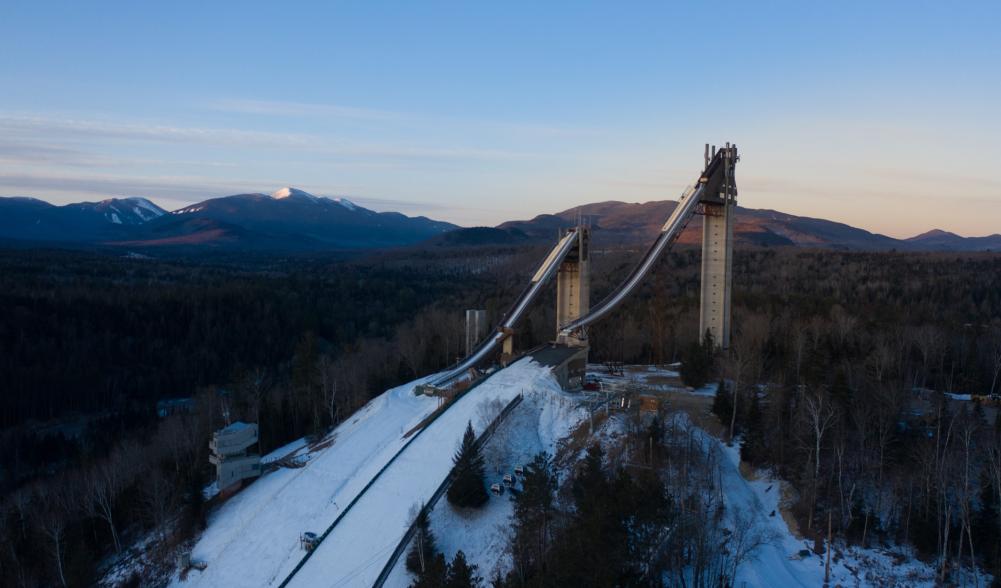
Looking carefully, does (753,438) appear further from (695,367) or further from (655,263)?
(655,263)

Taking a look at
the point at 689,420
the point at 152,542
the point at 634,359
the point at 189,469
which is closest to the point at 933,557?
the point at 689,420

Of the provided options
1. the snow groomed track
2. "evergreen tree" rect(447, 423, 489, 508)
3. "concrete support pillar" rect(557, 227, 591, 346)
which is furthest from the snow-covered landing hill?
"concrete support pillar" rect(557, 227, 591, 346)

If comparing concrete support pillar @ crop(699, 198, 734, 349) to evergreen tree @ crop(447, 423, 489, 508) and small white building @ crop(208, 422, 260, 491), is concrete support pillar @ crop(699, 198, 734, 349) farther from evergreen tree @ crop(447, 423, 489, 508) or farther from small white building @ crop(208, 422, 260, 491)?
small white building @ crop(208, 422, 260, 491)

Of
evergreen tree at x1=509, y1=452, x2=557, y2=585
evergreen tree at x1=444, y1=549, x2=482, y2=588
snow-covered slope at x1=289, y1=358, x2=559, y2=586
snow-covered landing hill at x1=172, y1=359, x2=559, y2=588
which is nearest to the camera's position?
evergreen tree at x1=444, y1=549, x2=482, y2=588

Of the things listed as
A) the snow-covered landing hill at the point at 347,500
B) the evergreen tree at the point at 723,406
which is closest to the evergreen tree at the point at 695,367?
the evergreen tree at the point at 723,406

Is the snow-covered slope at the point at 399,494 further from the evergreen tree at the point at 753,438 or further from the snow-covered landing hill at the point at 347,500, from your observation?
the evergreen tree at the point at 753,438

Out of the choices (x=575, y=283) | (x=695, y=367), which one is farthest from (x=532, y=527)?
(x=575, y=283)

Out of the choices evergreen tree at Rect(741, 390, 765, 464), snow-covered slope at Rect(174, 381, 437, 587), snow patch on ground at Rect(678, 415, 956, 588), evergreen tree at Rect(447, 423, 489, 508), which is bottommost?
snow-covered slope at Rect(174, 381, 437, 587)

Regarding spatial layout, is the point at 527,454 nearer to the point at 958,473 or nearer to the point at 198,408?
the point at 958,473
